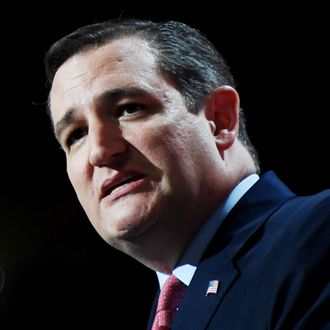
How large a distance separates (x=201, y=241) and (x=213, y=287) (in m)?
0.20

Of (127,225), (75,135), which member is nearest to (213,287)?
(127,225)

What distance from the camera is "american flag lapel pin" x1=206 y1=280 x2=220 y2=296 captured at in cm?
148

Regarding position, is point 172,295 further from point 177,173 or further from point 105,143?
point 105,143

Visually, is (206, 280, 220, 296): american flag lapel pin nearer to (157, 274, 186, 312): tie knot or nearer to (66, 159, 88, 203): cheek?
(157, 274, 186, 312): tie knot

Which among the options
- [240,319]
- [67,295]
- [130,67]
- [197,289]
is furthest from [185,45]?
[67,295]

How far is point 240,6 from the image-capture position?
2.72m

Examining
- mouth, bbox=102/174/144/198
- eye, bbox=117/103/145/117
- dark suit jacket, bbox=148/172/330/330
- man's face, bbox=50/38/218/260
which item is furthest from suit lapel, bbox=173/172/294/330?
eye, bbox=117/103/145/117

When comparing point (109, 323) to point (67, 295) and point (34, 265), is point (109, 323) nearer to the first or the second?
point (67, 295)

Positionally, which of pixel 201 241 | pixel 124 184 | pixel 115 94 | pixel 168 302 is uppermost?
pixel 115 94

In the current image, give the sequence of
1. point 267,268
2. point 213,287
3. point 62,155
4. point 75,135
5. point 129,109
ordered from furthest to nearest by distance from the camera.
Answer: point 62,155, point 75,135, point 129,109, point 213,287, point 267,268

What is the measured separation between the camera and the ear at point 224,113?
179cm

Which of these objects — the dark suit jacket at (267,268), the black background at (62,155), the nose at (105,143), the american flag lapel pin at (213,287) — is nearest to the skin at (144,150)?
the nose at (105,143)

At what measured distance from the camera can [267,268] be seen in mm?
1377

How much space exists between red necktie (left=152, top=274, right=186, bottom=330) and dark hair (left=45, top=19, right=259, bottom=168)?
491 millimetres
